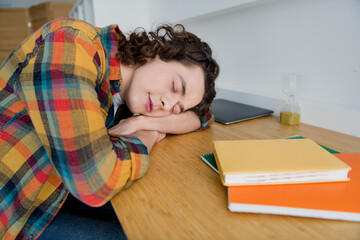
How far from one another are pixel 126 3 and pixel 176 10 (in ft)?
1.57

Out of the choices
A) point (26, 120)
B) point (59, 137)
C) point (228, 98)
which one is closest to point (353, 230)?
point (59, 137)

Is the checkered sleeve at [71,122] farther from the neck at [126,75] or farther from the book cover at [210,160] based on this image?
the neck at [126,75]

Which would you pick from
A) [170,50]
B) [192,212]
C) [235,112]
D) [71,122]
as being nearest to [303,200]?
[192,212]

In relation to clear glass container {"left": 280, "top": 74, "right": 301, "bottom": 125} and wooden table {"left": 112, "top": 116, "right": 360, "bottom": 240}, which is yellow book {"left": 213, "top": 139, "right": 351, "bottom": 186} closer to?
wooden table {"left": 112, "top": 116, "right": 360, "bottom": 240}

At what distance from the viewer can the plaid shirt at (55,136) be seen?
1.86 feet

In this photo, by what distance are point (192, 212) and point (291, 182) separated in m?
Result: 0.22

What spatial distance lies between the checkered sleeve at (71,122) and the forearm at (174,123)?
32 cm

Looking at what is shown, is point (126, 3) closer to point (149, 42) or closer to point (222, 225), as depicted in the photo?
point (149, 42)

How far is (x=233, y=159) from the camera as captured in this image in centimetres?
59

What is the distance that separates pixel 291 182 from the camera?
1.77 ft

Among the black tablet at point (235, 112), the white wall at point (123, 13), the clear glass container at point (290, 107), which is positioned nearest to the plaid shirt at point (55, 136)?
the black tablet at point (235, 112)

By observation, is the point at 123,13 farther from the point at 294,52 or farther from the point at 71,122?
the point at 71,122

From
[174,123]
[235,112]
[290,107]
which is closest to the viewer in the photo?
[174,123]


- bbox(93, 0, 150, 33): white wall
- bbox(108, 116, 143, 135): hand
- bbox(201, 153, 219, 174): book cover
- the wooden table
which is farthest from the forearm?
bbox(93, 0, 150, 33): white wall
